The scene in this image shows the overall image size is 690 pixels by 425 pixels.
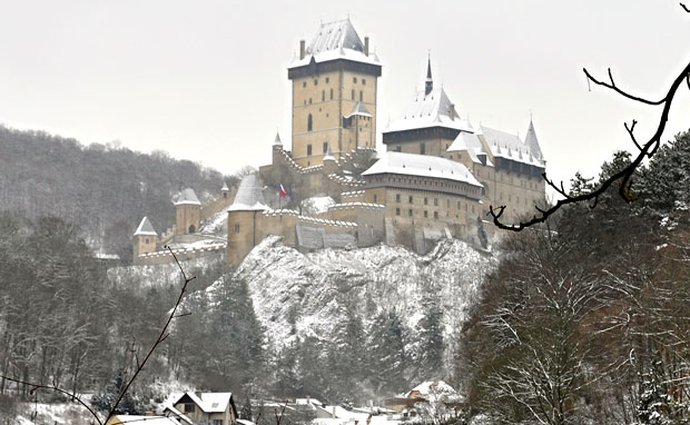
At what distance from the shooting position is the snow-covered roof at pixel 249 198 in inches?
3597

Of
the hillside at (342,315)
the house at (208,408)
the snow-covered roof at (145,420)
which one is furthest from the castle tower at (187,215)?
the snow-covered roof at (145,420)

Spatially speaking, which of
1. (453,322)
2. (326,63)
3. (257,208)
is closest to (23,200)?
(326,63)

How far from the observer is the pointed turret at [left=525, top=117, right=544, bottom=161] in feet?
358

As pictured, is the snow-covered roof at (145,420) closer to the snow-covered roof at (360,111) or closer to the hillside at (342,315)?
the hillside at (342,315)

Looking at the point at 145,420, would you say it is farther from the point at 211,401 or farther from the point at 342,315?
the point at 342,315

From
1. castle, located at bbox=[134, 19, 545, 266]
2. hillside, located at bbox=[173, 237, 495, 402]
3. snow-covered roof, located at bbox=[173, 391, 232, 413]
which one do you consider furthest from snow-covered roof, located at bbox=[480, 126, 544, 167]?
snow-covered roof, located at bbox=[173, 391, 232, 413]

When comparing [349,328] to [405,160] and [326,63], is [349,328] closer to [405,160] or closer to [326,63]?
[405,160]

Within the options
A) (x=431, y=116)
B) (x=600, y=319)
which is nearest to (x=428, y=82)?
(x=431, y=116)

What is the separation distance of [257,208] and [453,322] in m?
12.6

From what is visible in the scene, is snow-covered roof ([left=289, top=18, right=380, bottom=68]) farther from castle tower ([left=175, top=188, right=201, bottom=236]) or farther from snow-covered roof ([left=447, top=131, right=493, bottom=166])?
castle tower ([left=175, top=188, right=201, bottom=236])

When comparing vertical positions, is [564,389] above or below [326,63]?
below

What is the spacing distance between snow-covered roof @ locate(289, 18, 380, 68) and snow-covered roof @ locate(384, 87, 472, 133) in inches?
163

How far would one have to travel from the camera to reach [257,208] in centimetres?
9138

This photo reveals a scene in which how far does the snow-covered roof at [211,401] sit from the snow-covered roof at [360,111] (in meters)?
47.2
